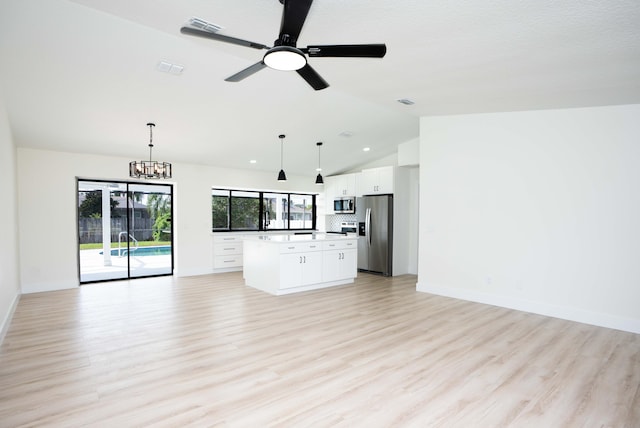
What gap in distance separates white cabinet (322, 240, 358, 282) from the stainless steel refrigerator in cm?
105

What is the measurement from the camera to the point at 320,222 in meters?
9.17

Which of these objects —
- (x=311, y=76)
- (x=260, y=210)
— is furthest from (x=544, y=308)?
(x=260, y=210)

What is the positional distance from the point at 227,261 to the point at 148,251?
1.68m

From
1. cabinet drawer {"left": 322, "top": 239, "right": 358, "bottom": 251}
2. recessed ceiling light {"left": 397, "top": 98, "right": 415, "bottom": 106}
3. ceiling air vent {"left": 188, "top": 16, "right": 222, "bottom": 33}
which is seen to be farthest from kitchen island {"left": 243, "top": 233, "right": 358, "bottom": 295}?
ceiling air vent {"left": 188, "top": 16, "right": 222, "bottom": 33}

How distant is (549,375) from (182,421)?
2800 mm

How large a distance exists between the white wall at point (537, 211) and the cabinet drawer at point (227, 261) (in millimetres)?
4087

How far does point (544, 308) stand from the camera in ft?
14.6

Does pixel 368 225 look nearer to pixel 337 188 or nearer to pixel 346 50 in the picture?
pixel 337 188

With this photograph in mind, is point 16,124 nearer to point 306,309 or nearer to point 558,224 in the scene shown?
point 306,309

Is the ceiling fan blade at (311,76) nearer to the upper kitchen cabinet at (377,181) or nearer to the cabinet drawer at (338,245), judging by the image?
the cabinet drawer at (338,245)

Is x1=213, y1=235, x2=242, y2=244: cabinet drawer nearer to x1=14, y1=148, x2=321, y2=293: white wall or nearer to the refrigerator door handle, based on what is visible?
x1=14, y1=148, x2=321, y2=293: white wall

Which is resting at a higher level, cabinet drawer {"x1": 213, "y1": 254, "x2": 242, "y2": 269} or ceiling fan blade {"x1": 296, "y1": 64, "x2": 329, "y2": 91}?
ceiling fan blade {"x1": 296, "y1": 64, "x2": 329, "y2": 91}

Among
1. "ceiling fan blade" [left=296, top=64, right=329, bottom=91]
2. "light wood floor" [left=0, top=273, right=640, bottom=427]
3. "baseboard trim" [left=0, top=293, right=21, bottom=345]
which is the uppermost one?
"ceiling fan blade" [left=296, top=64, right=329, bottom=91]

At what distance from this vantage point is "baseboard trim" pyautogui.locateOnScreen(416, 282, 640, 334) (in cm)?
390
